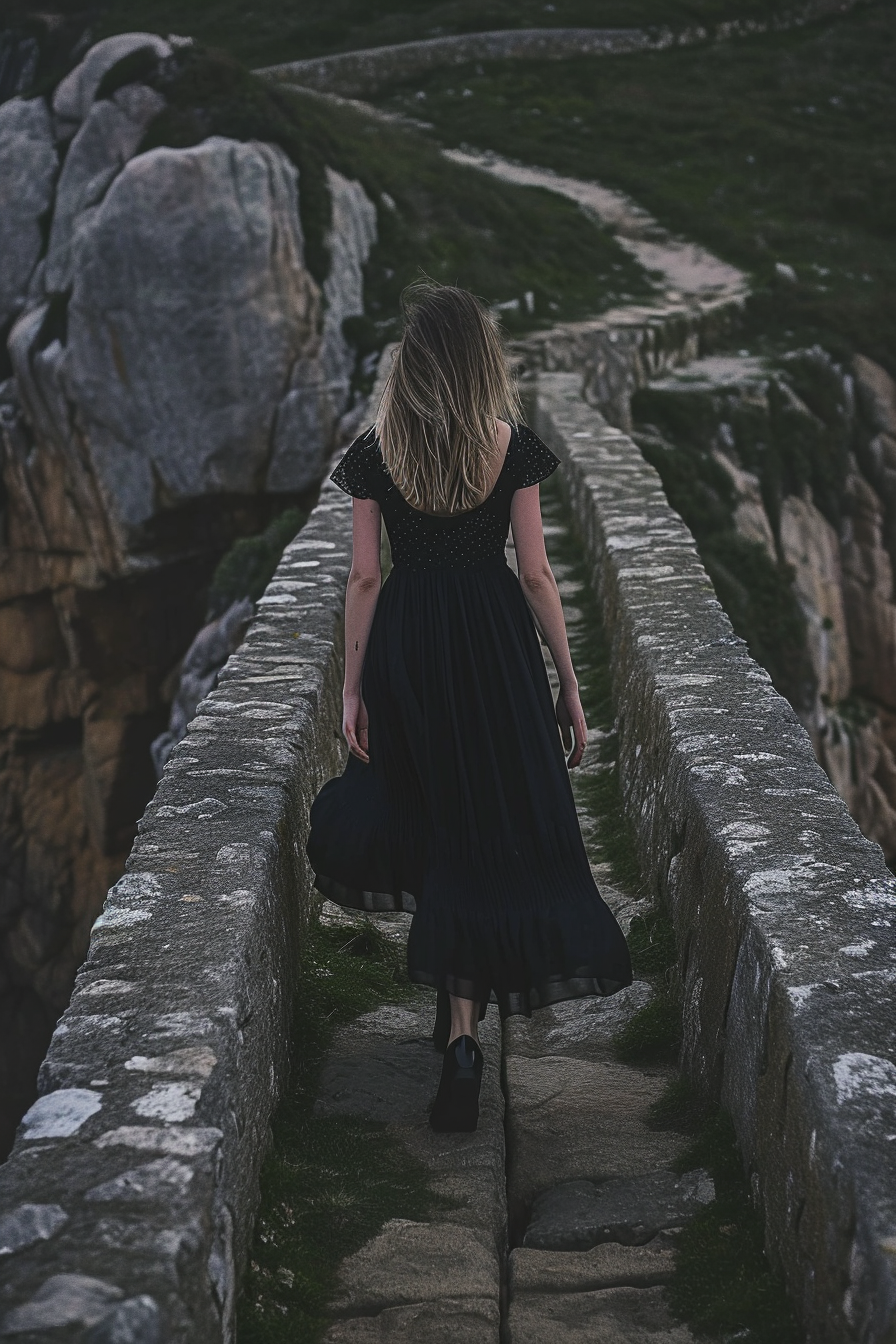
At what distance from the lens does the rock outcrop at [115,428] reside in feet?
54.9

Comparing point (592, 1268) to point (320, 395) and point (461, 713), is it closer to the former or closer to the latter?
point (461, 713)

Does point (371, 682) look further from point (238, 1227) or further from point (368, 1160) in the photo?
point (238, 1227)

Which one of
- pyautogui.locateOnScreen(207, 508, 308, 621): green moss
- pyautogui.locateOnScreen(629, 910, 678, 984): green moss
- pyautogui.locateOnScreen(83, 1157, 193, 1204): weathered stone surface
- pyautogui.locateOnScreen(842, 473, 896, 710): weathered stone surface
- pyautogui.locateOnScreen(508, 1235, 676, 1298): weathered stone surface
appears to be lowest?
pyautogui.locateOnScreen(842, 473, 896, 710): weathered stone surface

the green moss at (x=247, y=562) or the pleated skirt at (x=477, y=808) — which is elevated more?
the pleated skirt at (x=477, y=808)

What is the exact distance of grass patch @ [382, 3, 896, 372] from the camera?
2452 centimetres

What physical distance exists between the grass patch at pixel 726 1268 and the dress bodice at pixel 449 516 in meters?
1.52

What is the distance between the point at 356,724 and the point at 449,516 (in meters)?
0.62

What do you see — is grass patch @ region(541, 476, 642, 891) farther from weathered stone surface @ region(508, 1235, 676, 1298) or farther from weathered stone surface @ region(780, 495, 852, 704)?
weathered stone surface @ region(780, 495, 852, 704)

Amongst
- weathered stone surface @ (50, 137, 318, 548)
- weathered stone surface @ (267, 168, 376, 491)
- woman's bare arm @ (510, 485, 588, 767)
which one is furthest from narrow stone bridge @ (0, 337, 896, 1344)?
weathered stone surface @ (50, 137, 318, 548)

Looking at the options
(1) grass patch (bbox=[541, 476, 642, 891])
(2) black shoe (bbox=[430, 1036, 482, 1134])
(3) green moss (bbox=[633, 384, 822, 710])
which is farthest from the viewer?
(3) green moss (bbox=[633, 384, 822, 710])

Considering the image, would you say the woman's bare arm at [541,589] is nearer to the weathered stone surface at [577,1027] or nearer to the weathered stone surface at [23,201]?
the weathered stone surface at [577,1027]

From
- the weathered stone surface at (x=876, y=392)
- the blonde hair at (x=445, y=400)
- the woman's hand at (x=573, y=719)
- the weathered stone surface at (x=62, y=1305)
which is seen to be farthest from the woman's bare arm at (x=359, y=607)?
the weathered stone surface at (x=876, y=392)

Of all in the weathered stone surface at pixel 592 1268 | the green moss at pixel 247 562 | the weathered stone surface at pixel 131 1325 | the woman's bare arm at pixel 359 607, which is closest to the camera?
the weathered stone surface at pixel 131 1325

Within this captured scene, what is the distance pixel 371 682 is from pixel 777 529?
573 inches
